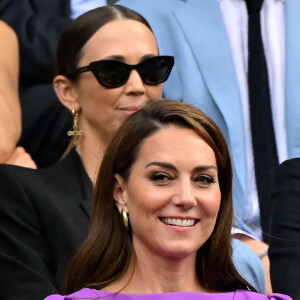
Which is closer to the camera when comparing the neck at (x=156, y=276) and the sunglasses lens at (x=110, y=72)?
the neck at (x=156, y=276)

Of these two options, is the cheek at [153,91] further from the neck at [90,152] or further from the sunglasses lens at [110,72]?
the neck at [90,152]

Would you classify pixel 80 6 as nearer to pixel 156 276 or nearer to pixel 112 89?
pixel 112 89

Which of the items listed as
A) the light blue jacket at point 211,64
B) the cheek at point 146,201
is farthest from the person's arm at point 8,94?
the cheek at point 146,201

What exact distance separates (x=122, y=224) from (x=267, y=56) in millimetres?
1751

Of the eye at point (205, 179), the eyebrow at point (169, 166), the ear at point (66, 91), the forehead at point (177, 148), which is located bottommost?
the eye at point (205, 179)

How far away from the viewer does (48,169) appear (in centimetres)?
366

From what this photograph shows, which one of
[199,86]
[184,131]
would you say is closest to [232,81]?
[199,86]

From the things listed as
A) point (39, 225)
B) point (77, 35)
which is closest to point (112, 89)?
point (77, 35)

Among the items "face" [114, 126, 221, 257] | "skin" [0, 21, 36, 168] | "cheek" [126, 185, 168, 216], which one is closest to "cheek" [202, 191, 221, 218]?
"face" [114, 126, 221, 257]

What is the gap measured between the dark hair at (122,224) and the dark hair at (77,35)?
0.95 metres

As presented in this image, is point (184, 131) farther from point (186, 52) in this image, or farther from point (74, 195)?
point (186, 52)

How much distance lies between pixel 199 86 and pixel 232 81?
0.14 metres

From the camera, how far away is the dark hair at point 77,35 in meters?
3.77

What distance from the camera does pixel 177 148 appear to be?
2760 mm
